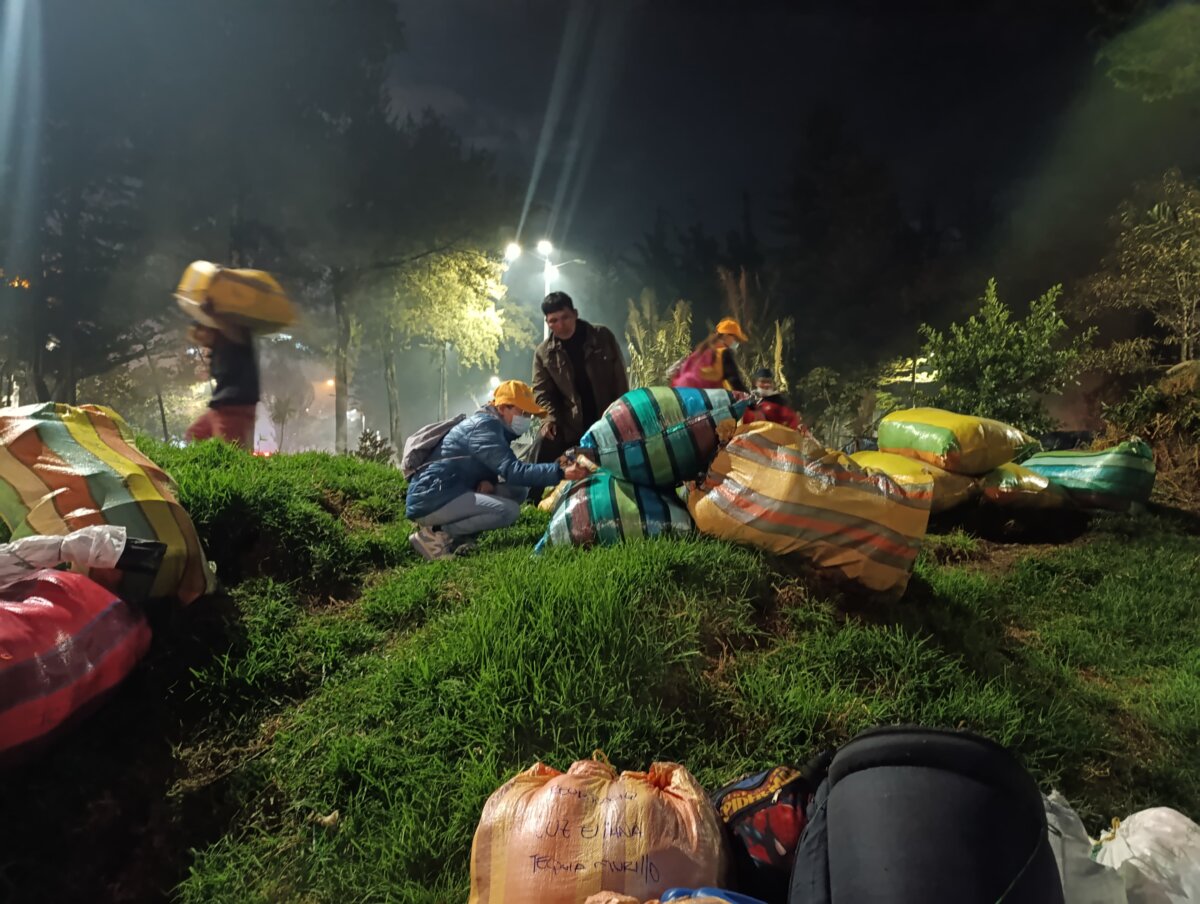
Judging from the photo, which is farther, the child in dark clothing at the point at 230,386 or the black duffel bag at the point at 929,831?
the child in dark clothing at the point at 230,386

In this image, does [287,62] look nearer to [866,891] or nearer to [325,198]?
[325,198]

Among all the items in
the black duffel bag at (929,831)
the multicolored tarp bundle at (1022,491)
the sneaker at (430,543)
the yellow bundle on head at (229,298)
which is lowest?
the sneaker at (430,543)

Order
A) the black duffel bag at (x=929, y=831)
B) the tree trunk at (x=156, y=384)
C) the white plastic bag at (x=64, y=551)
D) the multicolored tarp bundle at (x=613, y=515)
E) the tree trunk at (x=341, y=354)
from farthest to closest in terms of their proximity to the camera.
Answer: the tree trunk at (x=341, y=354)
the tree trunk at (x=156, y=384)
the multicolored tarp bundle at (x=613, y=515)
the white plastic bag at (x=64, y=551)
the black duffel bag at (x=929, y=831)

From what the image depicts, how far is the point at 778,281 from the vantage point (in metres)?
16.5

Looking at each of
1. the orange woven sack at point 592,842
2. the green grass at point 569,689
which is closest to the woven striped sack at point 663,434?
the green grass at point 569,689

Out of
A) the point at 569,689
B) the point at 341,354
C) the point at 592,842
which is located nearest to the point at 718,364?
the point at 569,689

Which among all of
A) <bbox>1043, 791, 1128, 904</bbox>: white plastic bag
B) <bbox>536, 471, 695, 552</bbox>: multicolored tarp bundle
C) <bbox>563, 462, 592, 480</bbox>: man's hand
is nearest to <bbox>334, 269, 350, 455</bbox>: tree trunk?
<bbox>563, 462, 592, 480</bbox>: man's hand

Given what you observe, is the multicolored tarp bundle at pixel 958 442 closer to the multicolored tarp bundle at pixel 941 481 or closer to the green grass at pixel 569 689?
the multicolored tarp bundle at pixel 941 481

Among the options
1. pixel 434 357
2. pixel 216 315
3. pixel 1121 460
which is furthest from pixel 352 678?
pixel 434 357

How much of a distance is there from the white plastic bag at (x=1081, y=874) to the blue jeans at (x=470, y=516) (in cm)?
296

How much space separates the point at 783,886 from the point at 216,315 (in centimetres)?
517

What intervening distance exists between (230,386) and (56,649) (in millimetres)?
3776

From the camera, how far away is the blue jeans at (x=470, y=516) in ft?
12.4

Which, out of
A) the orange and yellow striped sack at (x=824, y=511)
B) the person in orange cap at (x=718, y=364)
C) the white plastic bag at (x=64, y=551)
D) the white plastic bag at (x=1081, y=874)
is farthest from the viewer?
the person in orange cap at (x=718, y=364)
